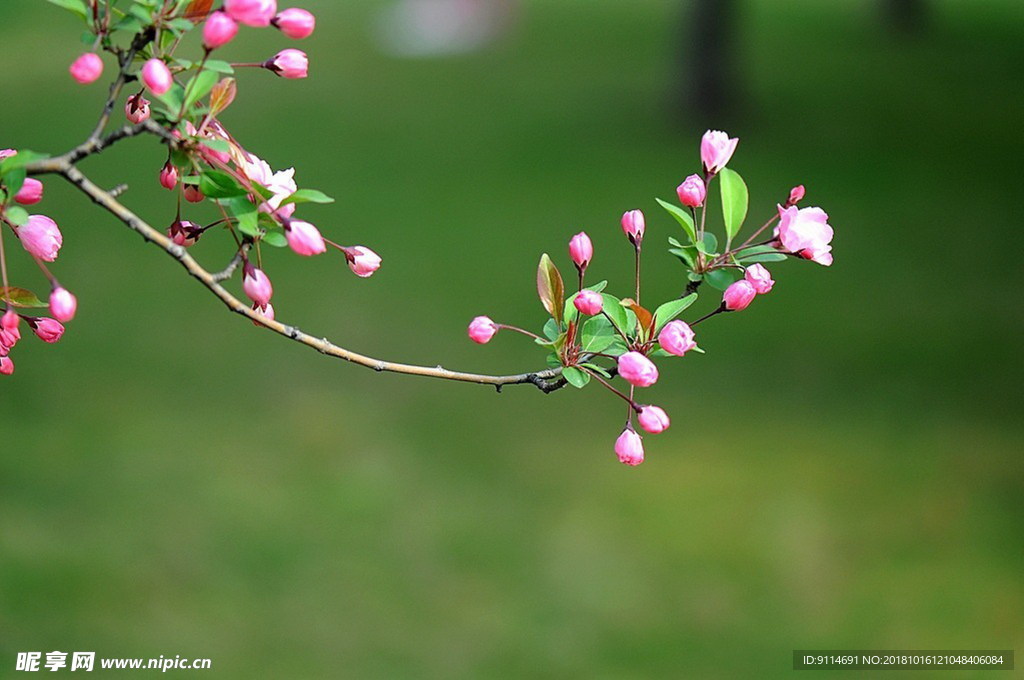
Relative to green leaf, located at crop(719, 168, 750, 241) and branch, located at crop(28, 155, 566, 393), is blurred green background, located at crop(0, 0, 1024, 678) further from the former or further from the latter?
branch, located at crop(28, 155, 566, 393)

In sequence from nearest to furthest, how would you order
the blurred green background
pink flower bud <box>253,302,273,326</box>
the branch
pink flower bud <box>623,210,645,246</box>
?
the branch, pink flower bud <box>253,302,273,326</box>, pink flower bud <box>623,210,645,246</box>, the blurred green background

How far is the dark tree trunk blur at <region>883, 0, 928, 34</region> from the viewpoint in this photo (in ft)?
8.32

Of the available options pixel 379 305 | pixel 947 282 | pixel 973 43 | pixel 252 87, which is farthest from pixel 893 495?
pixel 252 87

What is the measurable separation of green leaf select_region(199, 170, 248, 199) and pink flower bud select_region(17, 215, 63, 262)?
0.11 metres

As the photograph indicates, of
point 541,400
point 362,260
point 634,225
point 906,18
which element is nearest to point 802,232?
point 634,225

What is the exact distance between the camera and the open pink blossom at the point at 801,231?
0.55 m

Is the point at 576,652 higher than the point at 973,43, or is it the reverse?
the point at 973,43

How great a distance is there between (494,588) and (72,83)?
1577 mm

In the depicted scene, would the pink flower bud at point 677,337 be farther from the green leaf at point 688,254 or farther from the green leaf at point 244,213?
the green leaf at point 244,213

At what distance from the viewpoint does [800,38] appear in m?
2.53

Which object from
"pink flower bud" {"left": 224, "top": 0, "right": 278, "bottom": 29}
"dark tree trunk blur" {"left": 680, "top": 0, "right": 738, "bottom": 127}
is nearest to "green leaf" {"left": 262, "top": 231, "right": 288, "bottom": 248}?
"pink flower bud" {"left": 224, "top": 0, "right": 278, "bottom": 29}

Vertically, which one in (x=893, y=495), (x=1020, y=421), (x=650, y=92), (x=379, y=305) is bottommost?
(x=893, y=495)

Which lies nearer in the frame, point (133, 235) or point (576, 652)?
point (576, 652)

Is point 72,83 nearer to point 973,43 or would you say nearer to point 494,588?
point 494,588
